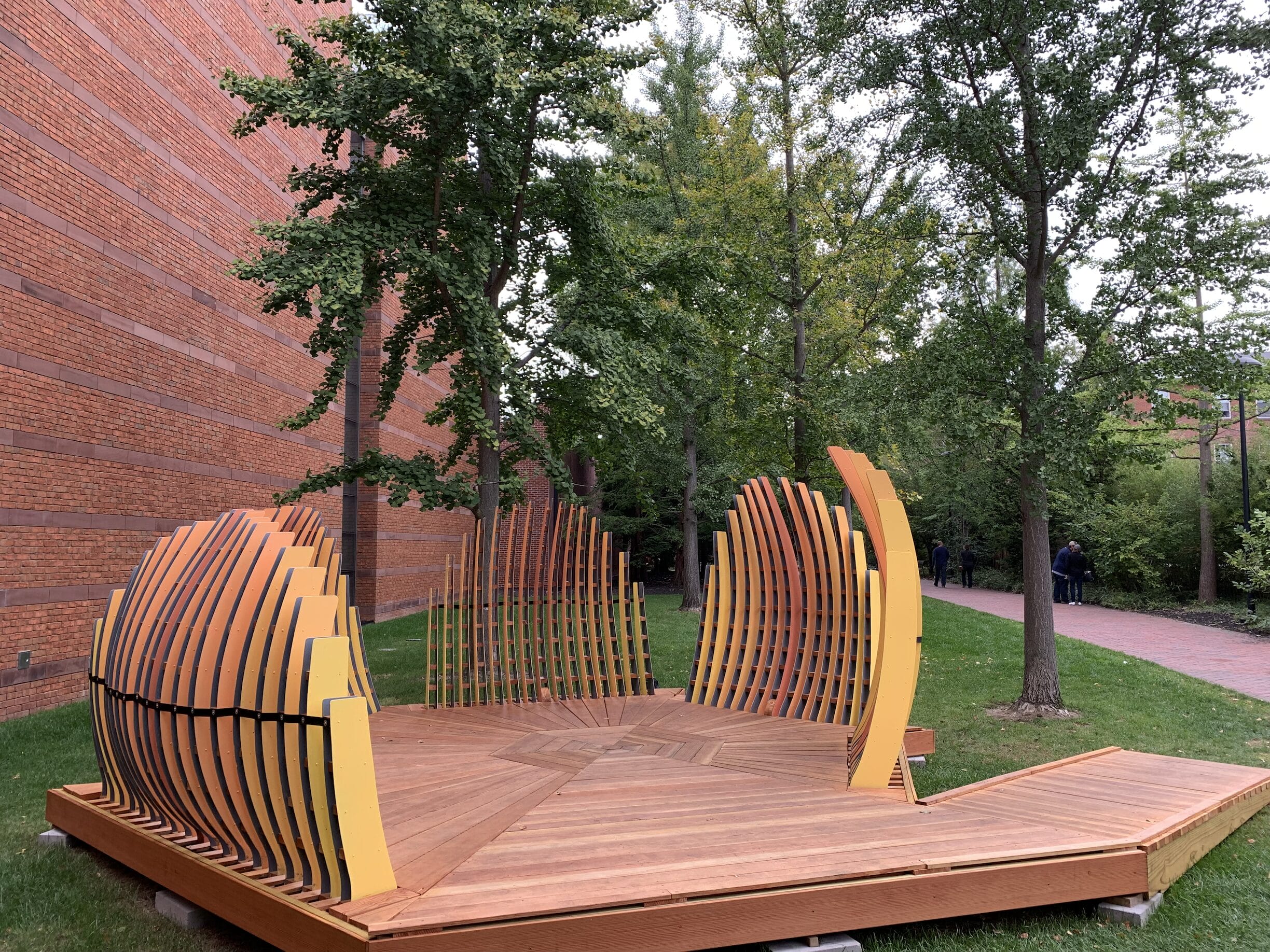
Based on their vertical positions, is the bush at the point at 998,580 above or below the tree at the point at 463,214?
below

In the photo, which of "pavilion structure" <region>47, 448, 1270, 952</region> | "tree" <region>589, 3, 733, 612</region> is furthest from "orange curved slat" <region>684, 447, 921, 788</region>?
"tree" <region>589, 3, 733, 612</region>

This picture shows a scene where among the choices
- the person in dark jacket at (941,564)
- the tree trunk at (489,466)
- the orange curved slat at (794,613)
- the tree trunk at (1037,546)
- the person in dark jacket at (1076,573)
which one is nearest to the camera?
the orange curved slat at (794,613)

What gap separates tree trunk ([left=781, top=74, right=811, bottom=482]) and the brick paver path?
5922 mm

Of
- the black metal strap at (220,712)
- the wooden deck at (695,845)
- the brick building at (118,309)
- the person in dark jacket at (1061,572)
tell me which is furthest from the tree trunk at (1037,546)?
the person in dark jacket at (1061,572)

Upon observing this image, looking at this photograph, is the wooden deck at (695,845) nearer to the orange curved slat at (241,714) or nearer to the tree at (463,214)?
the orange curved slat at (241,714)

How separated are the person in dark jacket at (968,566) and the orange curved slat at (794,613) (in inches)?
911

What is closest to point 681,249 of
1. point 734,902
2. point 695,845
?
point 695,845

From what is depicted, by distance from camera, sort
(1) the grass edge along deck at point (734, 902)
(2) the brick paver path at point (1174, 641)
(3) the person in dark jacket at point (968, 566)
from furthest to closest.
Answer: (3) the person in dark jacket at point (968, 566) < (2) the brick paver path at point (1174, 641) < (1) the grass edge along deck at point (734, 902)

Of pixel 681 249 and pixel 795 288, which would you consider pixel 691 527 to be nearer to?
pixel 795 288

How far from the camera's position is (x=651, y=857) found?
3980mm

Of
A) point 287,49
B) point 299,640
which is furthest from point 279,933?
point 287,49

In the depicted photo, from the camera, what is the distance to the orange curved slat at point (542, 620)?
328 inches

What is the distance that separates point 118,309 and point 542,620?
695cm

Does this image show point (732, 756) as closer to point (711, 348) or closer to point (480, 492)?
point (480, 492)
